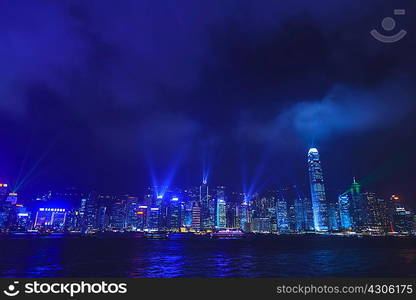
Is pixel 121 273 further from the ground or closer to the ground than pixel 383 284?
closer to the ground

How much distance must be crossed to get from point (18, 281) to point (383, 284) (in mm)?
17816

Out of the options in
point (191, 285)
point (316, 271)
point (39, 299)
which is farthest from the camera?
point (316, 271)

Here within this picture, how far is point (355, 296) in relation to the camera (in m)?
12.1

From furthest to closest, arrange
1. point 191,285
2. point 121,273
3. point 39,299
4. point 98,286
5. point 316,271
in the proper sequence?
point 316,271 → point 121,273 → point 191,285 → point 98,286 → point 39,299

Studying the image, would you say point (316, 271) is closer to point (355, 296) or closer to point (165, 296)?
point (355, 296)

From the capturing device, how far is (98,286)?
12.3 metres

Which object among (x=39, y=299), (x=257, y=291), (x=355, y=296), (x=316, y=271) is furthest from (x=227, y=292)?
(x=316, y=271)

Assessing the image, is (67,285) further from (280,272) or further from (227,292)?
(280,272)

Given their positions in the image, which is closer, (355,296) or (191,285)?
(355,296)
